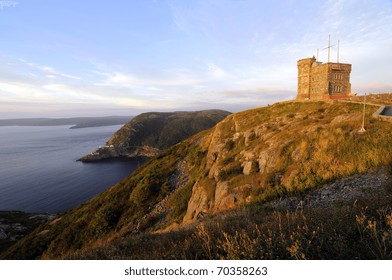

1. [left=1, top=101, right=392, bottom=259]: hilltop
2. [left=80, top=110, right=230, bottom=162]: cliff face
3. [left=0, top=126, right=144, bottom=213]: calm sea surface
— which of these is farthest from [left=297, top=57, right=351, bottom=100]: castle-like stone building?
[left=80, top=110, right=230, bottom=162]: cliff face

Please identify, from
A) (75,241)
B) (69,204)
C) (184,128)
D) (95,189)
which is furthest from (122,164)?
(75,241)

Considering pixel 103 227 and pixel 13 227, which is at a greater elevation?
pixel 103 227

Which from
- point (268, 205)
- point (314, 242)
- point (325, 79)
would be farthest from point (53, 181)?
point (325, 79)

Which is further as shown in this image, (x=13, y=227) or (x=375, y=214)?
(x=13, y=227)

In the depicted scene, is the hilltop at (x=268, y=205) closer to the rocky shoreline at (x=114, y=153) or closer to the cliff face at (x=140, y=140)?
the rocky shoreline at (x=114, y=153)

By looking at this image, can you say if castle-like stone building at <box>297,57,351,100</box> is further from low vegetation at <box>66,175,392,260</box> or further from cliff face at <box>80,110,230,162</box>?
cliff face at <box>80,110,230,162</box>

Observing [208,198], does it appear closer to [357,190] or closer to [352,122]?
[357,190]
